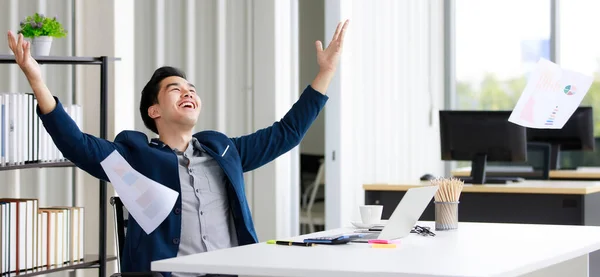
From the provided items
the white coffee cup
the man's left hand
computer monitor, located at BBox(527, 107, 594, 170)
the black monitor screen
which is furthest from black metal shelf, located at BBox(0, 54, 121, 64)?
computer monitor, located at BBox(527, 107, 594, 170)

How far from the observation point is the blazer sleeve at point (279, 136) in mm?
3094

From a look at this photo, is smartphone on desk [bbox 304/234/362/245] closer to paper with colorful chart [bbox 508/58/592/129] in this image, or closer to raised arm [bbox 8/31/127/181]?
raised arm [bbox 8/31/127/181]

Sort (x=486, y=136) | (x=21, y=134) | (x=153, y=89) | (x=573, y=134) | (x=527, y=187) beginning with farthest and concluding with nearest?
(x=573, y=134) → (x=486, y=136) → (x=527, y=187) → (x=21, y=134) → (x=153, y=89)

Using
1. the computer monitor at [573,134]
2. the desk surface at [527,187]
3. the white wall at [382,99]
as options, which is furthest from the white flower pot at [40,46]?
the computer monitor at [573,134]

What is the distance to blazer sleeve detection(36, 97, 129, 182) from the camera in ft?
8.69

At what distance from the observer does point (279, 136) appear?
10.3 ft

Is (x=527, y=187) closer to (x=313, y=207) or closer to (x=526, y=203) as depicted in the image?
(x=526, y=203)

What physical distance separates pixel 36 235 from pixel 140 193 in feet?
3.21

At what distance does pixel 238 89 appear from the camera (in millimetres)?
5301

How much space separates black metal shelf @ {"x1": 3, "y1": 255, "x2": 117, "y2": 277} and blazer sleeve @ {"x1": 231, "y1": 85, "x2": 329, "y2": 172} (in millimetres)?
851

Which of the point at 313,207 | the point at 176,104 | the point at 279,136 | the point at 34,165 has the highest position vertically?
the point at 176,104

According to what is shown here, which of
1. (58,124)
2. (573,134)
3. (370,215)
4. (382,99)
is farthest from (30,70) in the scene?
(573,134)

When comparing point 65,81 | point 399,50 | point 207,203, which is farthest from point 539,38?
point 207,203

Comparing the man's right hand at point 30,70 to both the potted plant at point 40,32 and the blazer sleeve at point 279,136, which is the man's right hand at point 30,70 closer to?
the blazer sleeve at point 279,136
